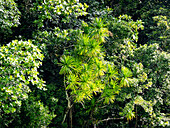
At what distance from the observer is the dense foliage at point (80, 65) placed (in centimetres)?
365

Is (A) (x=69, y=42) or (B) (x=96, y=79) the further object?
(A) (x=69, y=42)

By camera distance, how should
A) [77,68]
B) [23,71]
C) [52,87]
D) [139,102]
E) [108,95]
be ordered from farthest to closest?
[52,87] < [139,102] < [108,95] < [77,68] < [23,71]

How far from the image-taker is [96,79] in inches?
152

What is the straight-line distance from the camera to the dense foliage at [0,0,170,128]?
365 centimetres

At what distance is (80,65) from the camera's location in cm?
402

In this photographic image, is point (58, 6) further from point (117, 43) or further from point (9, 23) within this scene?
point (117, 43)

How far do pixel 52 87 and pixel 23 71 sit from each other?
206cm

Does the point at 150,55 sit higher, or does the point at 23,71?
the point at 150,55

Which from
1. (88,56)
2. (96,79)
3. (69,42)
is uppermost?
(69,42)

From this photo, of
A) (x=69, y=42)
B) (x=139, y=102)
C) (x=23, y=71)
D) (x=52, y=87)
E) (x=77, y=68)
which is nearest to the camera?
(x=23, y=71)

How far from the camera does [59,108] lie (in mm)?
5066

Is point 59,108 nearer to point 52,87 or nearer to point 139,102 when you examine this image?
point 52,87

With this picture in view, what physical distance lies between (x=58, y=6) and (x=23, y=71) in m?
1.71

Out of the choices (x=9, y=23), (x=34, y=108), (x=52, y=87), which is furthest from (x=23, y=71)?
(x=52, y=87)
